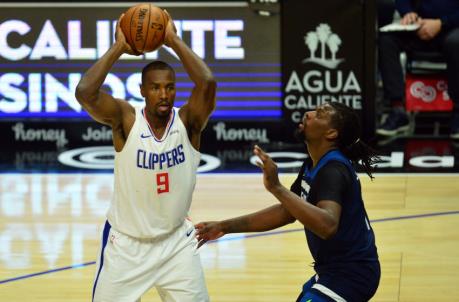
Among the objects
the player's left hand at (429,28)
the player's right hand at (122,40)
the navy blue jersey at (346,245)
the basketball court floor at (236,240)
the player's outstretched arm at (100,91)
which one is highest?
the player's left hand at (429,28)

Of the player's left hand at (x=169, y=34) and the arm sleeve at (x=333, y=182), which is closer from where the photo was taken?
the arm sleeve at (x=333, y=182)

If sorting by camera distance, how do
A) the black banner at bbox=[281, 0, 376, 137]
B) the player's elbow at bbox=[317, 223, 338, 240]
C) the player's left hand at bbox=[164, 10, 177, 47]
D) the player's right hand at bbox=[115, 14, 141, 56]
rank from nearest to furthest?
1. the player's elbow at bbox=[317, 223, 338, 240]
2. the player's right hand at bbox=[115, 14, 141, 56]
3. the player's left hand at bbox=[164, 10, 177, 47]
4. the black banner at bbox=[281, 0, 376, 137]

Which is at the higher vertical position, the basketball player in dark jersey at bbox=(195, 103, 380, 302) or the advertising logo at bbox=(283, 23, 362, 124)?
the advertising logo at bbox=(283, 23, 362, 124)

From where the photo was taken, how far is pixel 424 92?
1248cm

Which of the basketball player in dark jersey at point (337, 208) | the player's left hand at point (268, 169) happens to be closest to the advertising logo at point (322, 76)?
the basketball player in dark jersey at point (337, 208)

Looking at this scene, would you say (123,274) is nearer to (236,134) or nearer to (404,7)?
(236,134)

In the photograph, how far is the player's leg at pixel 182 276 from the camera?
5.48m

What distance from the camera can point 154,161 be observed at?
5535 millimetres

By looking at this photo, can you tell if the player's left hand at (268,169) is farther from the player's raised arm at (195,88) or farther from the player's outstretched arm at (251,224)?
the player's raised arm at (195,88)

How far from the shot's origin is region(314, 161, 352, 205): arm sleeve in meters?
5.05

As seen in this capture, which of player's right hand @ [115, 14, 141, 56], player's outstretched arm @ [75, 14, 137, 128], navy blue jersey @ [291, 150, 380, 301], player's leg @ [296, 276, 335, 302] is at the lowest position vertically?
player's leg @ [296, 276, 335, 302]

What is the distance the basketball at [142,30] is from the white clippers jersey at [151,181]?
1.31ft

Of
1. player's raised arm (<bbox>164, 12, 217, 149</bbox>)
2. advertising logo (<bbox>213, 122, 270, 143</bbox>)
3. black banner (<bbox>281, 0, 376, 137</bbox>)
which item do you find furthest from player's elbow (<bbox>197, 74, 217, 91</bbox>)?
advertising logo (<bbox>213, 122, 270, 143</bbox>)

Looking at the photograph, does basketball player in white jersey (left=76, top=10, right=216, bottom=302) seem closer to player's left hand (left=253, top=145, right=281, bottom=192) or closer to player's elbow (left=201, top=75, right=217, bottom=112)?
player's elbow (left=201, top=75, right=217, bottom=112)
